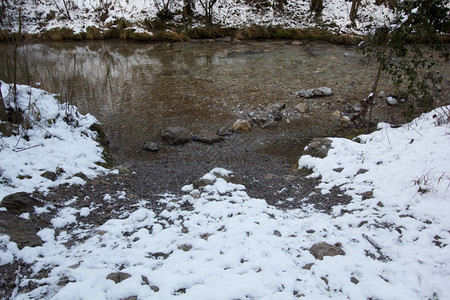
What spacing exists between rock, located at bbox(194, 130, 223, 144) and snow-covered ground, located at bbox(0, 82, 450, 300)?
254cm

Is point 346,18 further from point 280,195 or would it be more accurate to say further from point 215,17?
point 280,195

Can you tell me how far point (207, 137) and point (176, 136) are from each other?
747mm

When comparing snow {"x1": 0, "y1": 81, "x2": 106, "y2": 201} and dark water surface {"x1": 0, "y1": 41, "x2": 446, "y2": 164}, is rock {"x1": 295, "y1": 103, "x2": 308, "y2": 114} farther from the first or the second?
snow {"x1": 0, "y1": 81, "x2": 106, "y2": 201}

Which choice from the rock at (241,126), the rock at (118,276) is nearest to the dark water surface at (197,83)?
the rock at (241,126)

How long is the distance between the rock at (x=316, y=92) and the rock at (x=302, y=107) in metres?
0.70

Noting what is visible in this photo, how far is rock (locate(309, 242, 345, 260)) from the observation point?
115 inches

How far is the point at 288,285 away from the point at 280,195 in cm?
211

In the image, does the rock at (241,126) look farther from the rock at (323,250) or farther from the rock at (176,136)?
the rock at (323,250)

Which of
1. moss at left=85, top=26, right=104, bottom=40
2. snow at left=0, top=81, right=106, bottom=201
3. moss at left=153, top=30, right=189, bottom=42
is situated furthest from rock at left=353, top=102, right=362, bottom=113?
moss at left=85, top=26, right=104, bottom=40

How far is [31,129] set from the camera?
206 inches

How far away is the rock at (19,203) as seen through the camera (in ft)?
11.6

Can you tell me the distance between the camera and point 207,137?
7145 millimetres

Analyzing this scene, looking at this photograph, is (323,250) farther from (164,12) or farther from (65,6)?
(65,6)

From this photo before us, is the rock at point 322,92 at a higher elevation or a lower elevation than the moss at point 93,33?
lower
